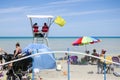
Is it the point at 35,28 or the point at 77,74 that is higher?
the point at 35,28

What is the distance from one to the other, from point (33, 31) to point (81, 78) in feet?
13.4

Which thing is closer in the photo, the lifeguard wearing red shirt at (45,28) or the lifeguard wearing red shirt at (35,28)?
the lifeguard wearing red shirt at (35,28)

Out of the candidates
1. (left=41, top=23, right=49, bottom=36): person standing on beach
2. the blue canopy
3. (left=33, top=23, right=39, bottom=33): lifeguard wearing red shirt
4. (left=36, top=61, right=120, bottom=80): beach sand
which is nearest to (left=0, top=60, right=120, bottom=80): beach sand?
(left=36, top=61, right=120, bottom=80): beach sand

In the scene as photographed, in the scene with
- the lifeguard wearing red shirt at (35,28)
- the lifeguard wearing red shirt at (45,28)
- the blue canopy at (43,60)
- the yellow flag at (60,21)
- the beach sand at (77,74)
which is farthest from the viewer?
the lifeguard wearing red shirt at (45,28)

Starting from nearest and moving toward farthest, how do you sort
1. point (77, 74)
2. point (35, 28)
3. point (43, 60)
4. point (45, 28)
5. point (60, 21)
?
point (43, 60), point (77, 74), point (60, 21), point (35, 28), point (45, 28)

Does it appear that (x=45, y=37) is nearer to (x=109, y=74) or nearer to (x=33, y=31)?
(x=33, y=31)

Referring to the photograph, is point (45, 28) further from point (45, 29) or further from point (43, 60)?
point (43, 60)

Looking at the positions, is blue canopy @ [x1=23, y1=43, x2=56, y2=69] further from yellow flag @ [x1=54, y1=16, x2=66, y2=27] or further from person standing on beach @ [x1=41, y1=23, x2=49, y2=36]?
person standing on beach @ [x1=41, y1=23, x2=49, y2=36]

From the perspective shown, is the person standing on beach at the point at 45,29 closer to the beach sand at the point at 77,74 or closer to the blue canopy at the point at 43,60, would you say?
the beach sand at the point at 77,74

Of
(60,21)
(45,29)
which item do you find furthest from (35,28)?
(60,21)

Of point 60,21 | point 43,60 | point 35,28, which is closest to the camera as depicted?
point 43,60

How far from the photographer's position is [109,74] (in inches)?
660

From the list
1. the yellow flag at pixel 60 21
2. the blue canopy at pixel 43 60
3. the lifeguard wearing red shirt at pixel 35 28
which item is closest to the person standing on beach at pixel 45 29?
the lifeguard wearing red shirt at pixel 35 28

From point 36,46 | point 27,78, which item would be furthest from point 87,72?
point 27,78
